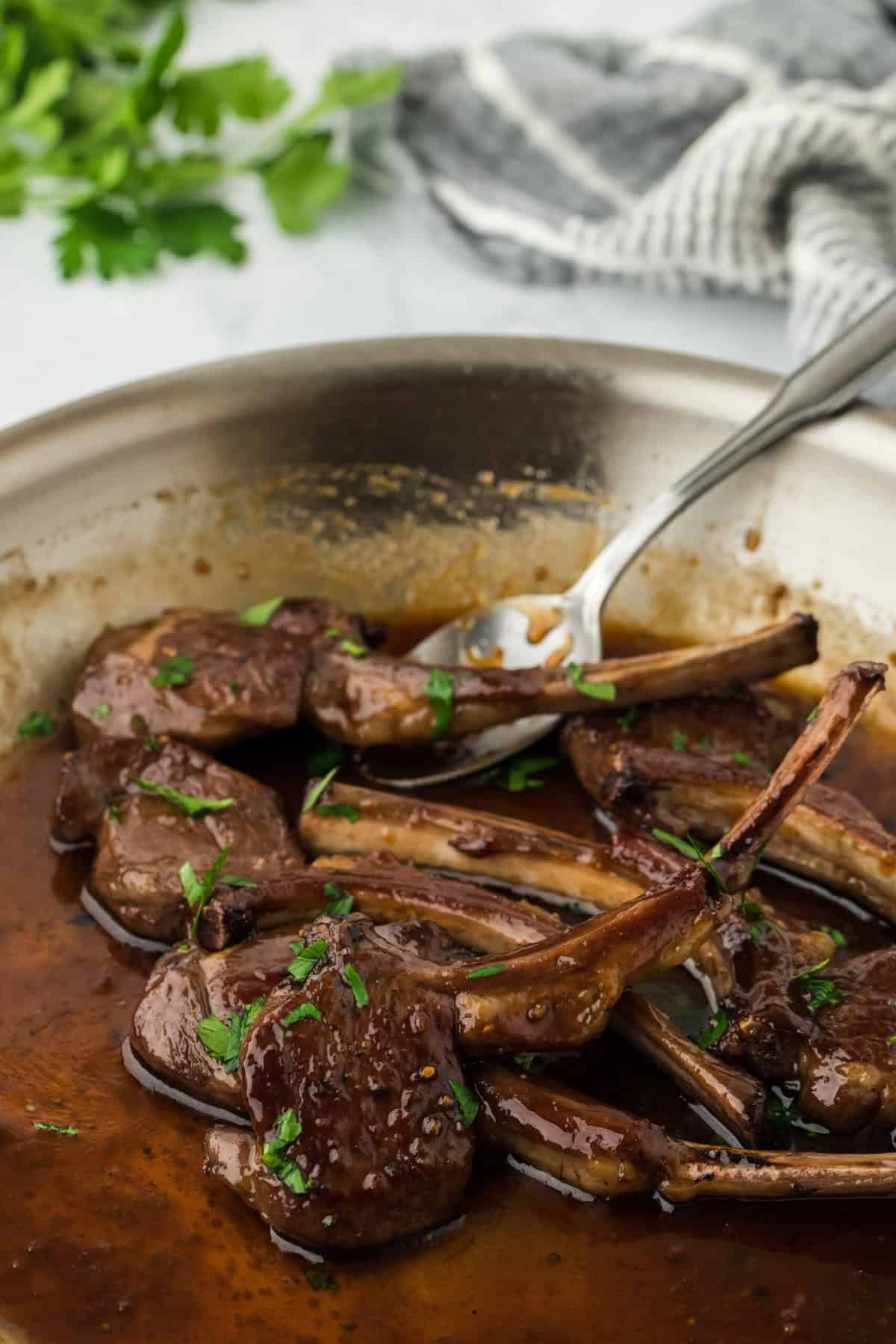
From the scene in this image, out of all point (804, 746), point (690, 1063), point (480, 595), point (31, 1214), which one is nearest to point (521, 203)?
point (480, 595)

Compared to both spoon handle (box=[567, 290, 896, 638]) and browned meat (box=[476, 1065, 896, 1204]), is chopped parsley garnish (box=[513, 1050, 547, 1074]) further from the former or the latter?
spoon handle (box=[567, 290, 896, 638])

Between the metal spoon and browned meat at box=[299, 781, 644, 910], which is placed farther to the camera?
the metal spoon

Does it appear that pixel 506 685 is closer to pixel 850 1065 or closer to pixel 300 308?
pixel 850 1065

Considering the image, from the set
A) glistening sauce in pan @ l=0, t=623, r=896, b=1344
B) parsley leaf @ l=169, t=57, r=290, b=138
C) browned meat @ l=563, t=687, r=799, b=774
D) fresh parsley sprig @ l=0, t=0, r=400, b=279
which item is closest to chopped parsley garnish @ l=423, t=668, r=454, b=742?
browned meat @ l=563, t=687, r=799, b=774

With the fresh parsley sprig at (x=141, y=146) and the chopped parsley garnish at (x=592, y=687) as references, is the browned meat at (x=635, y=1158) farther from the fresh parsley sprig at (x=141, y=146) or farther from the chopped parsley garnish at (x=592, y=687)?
the fresh parsley sprig at (x=141, y=146)

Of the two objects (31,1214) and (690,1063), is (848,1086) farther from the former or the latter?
(31,1214)
